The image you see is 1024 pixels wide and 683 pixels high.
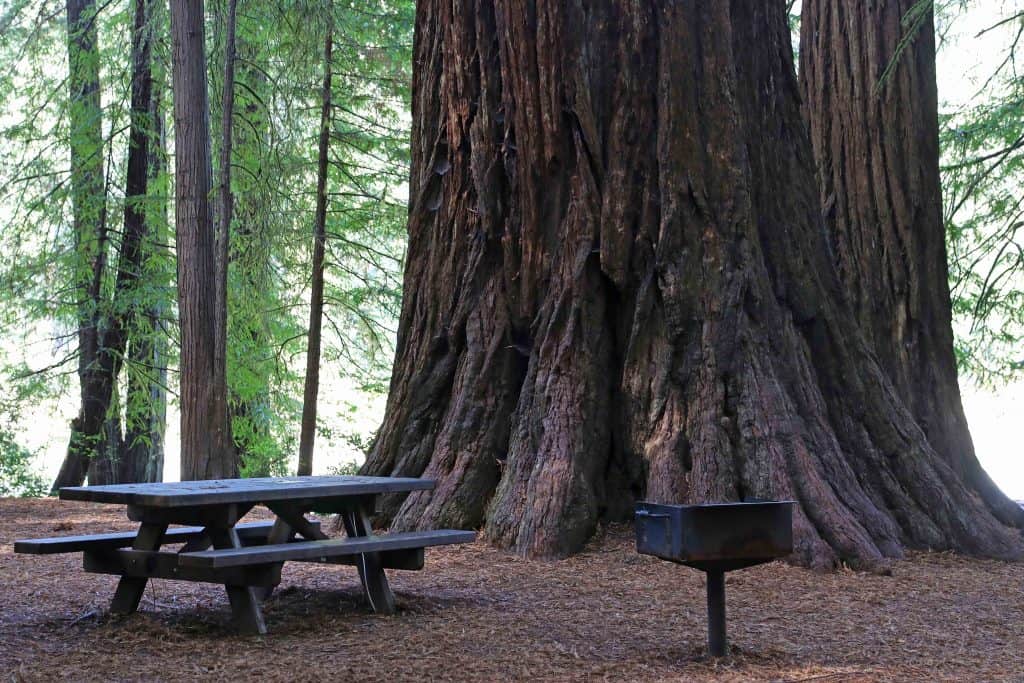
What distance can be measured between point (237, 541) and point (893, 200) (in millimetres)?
6399

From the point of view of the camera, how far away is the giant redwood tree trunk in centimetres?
668

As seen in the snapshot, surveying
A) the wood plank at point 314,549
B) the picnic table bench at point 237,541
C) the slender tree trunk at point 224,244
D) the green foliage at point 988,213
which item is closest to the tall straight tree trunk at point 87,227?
the slender tree trunk at point 224,244

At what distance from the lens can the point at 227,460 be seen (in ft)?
35.2

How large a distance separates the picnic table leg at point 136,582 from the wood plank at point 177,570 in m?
0.04

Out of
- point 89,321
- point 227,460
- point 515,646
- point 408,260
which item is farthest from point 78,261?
point 515,646

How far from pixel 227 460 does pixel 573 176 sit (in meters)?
5.43

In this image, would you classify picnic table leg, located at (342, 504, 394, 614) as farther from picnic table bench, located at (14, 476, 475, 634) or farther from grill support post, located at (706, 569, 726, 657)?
grill support post, located at (706, 569, 726, 657)

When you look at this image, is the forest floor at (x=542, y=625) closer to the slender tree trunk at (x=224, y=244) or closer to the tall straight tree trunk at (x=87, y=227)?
the slender tree trunk at (x=224, y=244)

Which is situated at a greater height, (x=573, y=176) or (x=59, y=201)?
(x=59, y=201)

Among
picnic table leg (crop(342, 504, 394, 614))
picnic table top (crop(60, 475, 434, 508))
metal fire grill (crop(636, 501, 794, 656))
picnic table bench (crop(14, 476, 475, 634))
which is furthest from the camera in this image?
picnic table leg (crop(342, 504, 394, 614))

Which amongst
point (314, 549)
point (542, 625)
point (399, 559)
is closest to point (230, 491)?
point (314, 549)

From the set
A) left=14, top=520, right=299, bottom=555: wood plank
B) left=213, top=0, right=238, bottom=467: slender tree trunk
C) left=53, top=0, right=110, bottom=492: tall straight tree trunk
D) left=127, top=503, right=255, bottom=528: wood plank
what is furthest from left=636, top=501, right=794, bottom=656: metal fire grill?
left=53, top=0, right=110, bottom=492: tall straight tree trunk

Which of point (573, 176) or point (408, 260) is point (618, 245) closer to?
point (573, 176)

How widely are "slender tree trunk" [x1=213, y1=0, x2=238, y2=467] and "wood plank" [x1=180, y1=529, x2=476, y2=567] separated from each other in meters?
5.36
